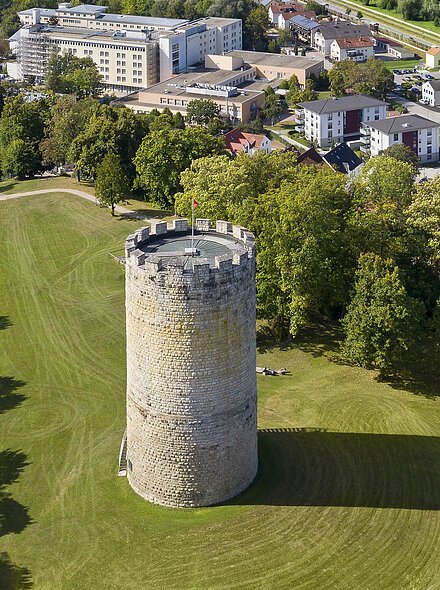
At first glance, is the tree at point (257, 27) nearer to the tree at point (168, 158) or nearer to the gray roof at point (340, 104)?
the gray roof at point (340, 104)

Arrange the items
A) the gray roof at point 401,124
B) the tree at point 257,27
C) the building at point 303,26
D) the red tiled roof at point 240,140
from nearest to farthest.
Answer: the red tiled roof at point 240,140, the gray roof at point 401,124, the tree at point 257,27, the building at point 303,26

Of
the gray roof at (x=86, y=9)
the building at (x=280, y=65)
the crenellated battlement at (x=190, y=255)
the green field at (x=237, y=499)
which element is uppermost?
the gray roof at (x=86, y=9)

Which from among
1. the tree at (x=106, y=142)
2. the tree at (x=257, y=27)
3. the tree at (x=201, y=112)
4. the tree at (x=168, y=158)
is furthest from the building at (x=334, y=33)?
the tree at (x=168, y=158)

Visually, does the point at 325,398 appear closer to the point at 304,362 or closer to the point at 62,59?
the point at 304,362

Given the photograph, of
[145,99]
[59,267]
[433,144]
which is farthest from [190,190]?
[145,99]

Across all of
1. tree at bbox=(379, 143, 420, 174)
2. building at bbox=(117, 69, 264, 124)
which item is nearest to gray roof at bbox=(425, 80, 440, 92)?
building at bbox=(117, 69, 264, 124)
